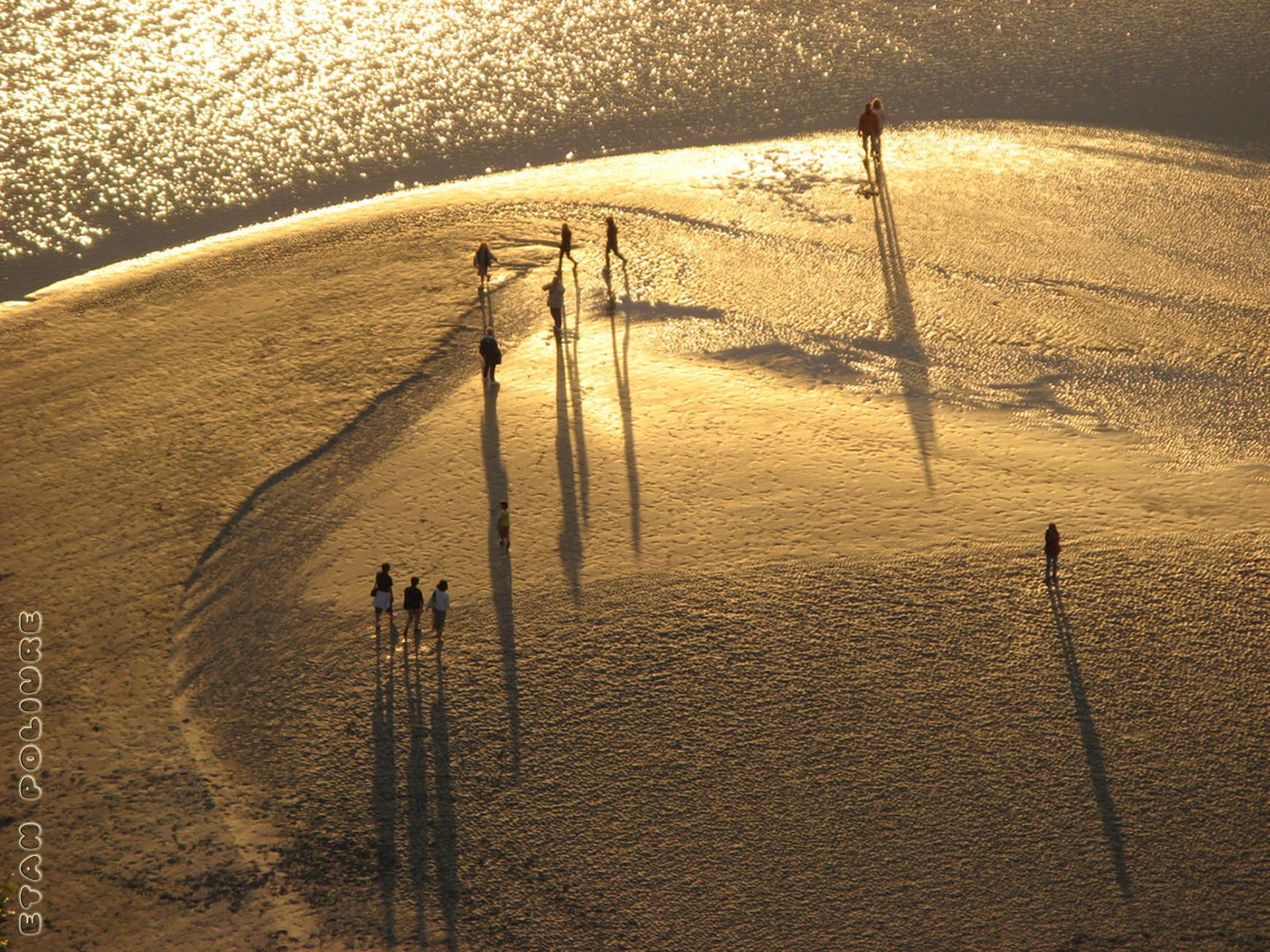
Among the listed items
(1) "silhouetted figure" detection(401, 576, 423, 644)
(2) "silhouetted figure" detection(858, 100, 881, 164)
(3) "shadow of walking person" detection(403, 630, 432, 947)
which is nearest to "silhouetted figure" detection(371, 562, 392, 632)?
(1) "silhouetted figure" detection(401, 576, 423, 644)

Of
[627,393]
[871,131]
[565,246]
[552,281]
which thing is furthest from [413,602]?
[871,131]

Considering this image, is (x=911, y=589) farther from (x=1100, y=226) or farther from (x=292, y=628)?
(x=1100, y=226)

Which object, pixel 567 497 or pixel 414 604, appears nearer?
pixel 414 604

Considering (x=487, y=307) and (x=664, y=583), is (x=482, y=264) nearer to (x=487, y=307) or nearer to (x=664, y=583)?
(x=487, y=307)

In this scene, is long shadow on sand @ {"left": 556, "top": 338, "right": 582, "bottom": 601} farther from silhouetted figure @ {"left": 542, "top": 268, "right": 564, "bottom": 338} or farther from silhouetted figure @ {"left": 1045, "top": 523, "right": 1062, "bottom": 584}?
silhouetted figure @ {"left": 1045, "top": 523, "right": 1062, "bottom": 584}

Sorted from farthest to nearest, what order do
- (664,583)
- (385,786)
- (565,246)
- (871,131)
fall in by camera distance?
1. (871,131)
2. (565,246)
3. (664,583)
4. (385,786)

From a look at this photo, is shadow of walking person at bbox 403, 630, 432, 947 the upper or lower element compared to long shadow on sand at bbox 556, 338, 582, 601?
lower
